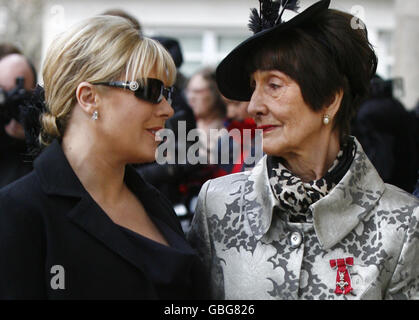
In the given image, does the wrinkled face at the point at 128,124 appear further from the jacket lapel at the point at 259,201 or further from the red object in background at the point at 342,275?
the red object in background at the point at 342,275

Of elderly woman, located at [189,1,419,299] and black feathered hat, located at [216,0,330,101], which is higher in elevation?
black feathered hat, located at [216,0,330,101]

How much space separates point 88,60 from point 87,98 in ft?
0.48

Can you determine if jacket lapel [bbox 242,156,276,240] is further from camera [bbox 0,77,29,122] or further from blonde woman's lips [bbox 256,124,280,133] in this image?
camera [bbox 0,77,29,122]

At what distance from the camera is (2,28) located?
1859 centimetres

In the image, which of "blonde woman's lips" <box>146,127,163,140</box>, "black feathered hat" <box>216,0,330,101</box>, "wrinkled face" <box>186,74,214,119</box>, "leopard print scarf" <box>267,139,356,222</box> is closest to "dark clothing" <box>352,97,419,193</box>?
"wrinkled face" <box>186,74,214,119</box>

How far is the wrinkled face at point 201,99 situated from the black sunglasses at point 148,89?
11.2 feet

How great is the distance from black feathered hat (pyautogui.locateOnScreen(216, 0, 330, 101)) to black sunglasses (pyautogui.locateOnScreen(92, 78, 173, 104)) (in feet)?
1.12

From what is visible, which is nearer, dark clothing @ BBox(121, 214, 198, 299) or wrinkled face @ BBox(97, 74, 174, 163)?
dark clothing @ BBox(121, 214, 198, 299)

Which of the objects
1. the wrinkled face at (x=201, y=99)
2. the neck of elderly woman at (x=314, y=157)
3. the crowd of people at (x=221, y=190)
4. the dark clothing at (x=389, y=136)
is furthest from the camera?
the wrinkled face at (x=201, y=99)

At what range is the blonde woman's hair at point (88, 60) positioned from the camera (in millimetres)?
2609

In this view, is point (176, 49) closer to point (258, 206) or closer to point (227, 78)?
point (227, 78)

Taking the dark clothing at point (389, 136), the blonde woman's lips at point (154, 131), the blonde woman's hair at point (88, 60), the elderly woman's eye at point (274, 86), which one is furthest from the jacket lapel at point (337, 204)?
the dark clothing at point (389, 136)

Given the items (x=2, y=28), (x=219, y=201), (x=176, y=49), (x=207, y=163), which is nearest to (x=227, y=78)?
(x=219, y=201)

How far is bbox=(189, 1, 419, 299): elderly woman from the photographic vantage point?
105 inches
